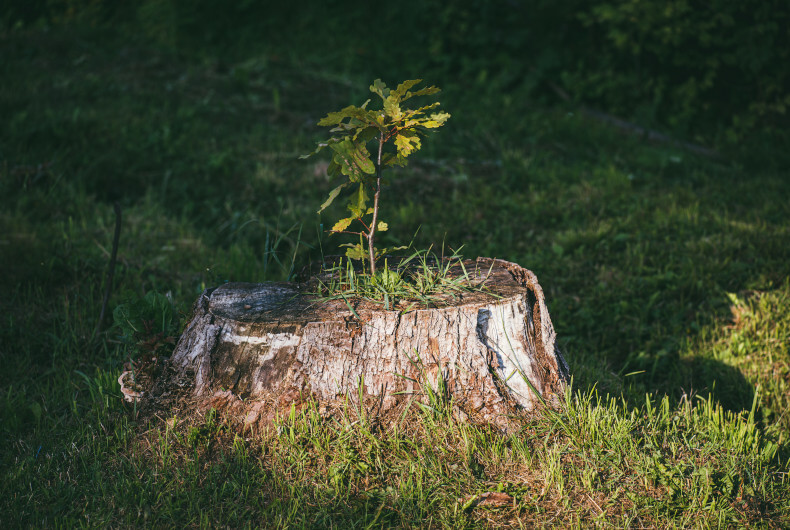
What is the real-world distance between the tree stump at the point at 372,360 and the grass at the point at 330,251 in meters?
0.10

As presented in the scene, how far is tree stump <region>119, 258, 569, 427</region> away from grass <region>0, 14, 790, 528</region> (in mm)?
101

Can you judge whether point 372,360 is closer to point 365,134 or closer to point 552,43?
point 365,134

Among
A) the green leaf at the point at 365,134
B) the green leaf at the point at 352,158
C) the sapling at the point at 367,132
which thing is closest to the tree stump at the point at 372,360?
the sapling at the point at 367,132

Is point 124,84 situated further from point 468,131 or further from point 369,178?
point 369,178

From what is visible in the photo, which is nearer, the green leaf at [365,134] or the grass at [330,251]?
the grass at [330,251]

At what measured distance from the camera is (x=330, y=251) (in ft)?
14.7

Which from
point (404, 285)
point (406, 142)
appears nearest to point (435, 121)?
point (406, 142)

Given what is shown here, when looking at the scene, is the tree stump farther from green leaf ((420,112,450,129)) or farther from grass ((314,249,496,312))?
green leaf ((420,112,450,129))

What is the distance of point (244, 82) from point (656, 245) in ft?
18.3

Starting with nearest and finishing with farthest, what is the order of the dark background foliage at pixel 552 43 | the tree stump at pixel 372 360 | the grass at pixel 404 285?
the tree stump at pixel 372 360, the grass at pixel 404 285, the dark background foliage at pixel 552 43

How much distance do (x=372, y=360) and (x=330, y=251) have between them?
2.32 m

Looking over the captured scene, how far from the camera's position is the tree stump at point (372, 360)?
2.24m

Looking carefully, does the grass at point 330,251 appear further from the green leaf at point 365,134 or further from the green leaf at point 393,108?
the green leaf at point 393,108

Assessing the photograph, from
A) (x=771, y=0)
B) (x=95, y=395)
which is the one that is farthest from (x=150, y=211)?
(x=771, y=0)
